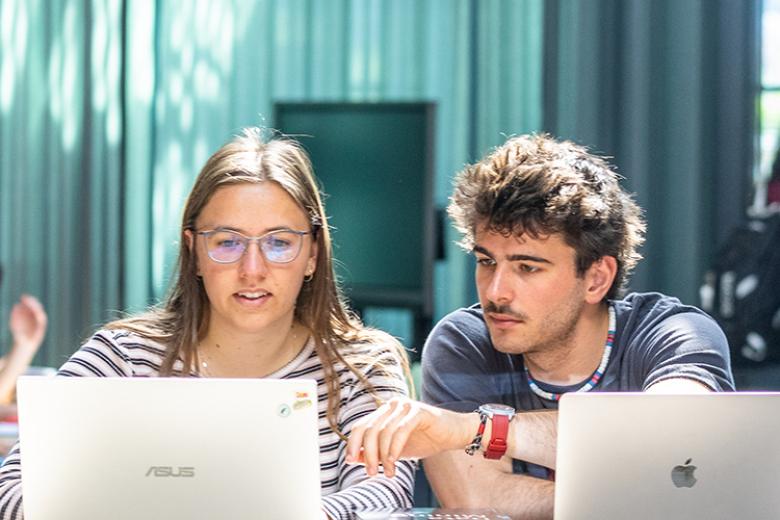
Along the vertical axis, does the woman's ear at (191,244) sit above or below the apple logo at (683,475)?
above

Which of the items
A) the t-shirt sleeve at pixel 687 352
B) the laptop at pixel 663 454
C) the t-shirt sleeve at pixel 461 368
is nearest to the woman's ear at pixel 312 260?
the t-shirt sleeve at pixel 461 368

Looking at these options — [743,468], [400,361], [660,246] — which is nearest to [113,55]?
[660,246]

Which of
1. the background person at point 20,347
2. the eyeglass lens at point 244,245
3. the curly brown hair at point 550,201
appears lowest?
the background person at point 20,347

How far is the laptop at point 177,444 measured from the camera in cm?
132

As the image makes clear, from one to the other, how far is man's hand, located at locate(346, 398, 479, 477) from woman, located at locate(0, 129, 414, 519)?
6.0 inches

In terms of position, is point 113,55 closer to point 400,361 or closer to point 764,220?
point 764,220

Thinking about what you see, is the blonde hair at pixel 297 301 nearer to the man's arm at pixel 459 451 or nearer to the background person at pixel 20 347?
the man's arm at pixel 459 451

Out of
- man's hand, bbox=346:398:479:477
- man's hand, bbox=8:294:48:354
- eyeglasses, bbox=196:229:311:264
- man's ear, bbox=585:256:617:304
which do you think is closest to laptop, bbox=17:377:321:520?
man's hand, bbox=346:398:479:477

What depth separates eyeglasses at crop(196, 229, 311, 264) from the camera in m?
1.84

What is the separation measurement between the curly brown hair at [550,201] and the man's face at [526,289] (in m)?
0.02

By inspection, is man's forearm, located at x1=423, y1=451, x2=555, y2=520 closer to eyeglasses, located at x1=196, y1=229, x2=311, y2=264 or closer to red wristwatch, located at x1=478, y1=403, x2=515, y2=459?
red wristwatch, located at x1=478, y1=403, x2=515, y2=459

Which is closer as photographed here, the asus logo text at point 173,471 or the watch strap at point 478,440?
the asus logo text at point 173,471

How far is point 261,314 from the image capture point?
184 cm

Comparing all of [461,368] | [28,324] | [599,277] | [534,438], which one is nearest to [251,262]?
[461,368]
